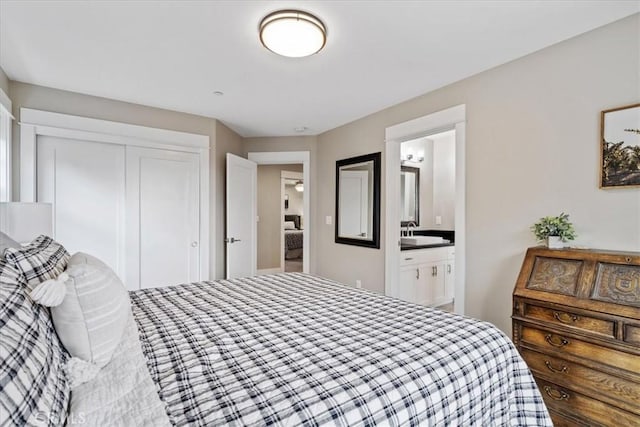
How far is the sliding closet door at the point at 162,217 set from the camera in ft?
10.8

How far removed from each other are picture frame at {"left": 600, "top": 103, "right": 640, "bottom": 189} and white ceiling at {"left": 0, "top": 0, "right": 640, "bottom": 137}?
0.58 metres

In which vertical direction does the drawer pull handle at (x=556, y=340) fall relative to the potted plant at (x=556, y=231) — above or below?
below

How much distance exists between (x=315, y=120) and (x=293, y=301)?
2688 mm

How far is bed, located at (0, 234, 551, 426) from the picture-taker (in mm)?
755

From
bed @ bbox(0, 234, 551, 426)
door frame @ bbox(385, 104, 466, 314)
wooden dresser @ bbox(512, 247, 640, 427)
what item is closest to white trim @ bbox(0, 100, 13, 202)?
bed @ bbox(0, 234, 551, 426)

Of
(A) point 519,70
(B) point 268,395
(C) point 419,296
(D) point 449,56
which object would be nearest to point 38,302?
(B) point 268,395

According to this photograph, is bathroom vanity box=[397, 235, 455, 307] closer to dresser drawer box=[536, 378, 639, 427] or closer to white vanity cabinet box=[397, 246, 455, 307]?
white vanity cabinet box=[397, 246, 455, 307]

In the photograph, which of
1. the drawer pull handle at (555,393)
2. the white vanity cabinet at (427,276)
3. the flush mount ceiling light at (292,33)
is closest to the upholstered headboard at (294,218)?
the white vanity cabinet at (427,276)

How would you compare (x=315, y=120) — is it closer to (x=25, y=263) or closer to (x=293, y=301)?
(x=293, y=301)

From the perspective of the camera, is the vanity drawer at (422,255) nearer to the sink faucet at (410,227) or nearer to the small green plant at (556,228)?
the sink faucet at (410,227)

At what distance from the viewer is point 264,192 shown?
6363 millimetres

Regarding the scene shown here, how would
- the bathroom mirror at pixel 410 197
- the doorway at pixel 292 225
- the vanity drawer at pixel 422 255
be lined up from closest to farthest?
the vanity drawer at pixel 422 255
the bathroom mirror at pixel 410 197
the doorway at pixel 292 225

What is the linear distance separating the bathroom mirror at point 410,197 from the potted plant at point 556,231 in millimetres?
2928

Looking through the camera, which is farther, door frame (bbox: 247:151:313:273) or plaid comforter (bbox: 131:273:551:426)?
door frame (bbox: 247:151:313:273)
